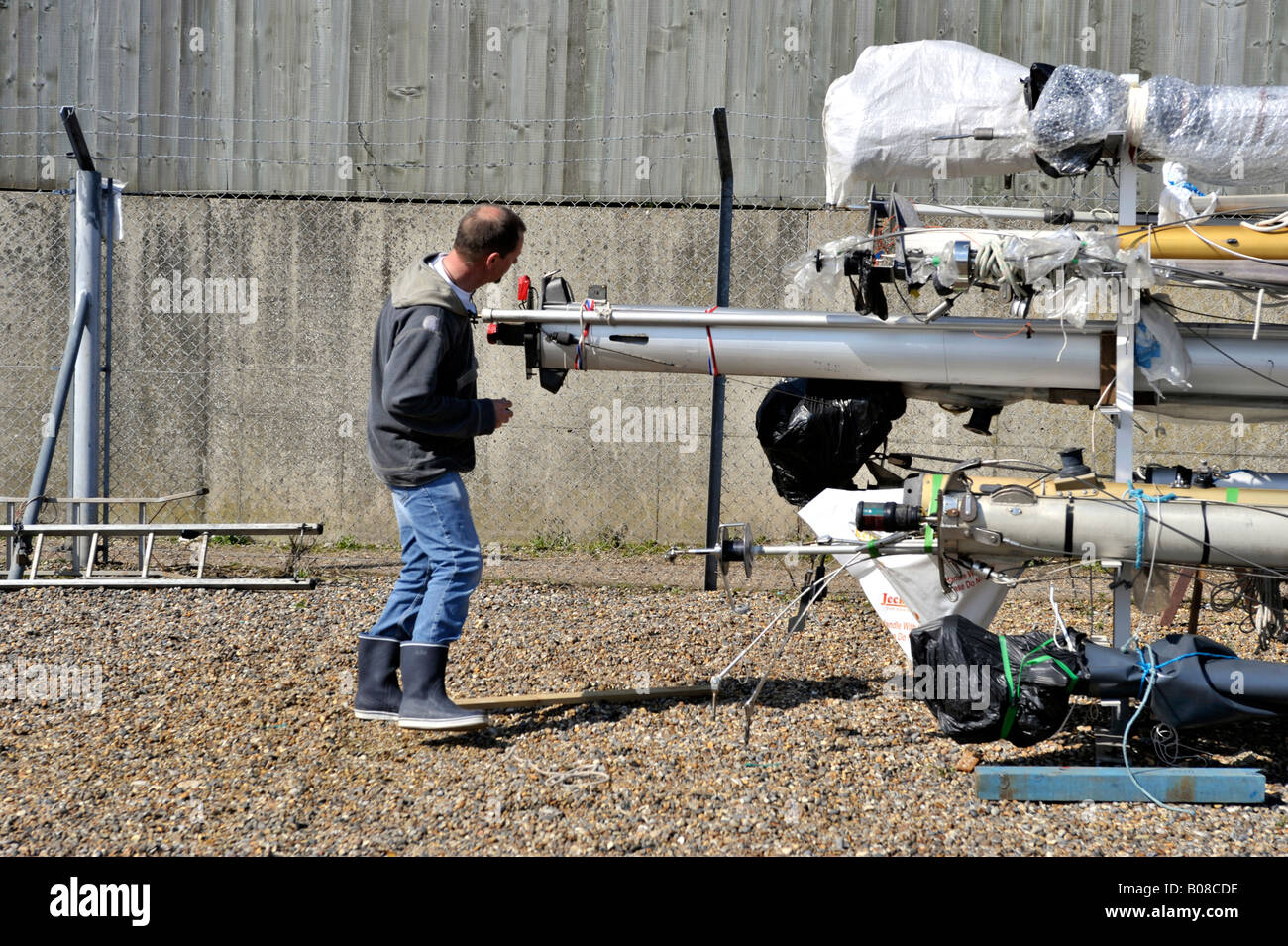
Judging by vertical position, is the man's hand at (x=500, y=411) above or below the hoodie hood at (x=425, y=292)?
below

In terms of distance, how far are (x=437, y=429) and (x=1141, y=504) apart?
2.29 m

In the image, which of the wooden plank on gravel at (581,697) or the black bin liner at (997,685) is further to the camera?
the wooden plank on gravel at (581,697)

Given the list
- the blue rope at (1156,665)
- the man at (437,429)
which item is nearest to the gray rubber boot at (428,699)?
the man at (437,429)

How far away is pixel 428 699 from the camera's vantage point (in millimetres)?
3822

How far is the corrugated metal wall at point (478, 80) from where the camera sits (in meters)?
7.83

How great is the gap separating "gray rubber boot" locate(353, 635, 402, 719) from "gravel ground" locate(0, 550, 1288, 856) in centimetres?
9

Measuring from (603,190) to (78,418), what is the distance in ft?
12.1

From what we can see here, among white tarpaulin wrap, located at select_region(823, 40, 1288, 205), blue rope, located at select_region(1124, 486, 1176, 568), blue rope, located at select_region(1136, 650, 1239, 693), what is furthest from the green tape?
white tarpaulin wrap, located at select_region(823, 40, 1288, 205)

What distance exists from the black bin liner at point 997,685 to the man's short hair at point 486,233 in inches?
76.8

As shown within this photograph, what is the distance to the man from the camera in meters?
3.75

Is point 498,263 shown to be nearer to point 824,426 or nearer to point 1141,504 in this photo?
point 824,426

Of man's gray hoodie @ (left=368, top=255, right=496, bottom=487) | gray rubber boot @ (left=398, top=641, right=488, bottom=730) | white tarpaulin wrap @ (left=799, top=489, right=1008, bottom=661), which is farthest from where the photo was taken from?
white tarpaulin wrap @ (left=799, top=489, right=1008, bottom=661)

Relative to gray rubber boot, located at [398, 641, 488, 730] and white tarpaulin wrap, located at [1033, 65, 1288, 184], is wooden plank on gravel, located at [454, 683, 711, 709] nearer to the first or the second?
gray rubber boot, located at [398, 641, 488, 730]

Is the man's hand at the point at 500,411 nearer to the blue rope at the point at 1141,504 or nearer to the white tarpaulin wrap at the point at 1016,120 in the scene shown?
the white tarpaulin wrap at the point at 1016,120
